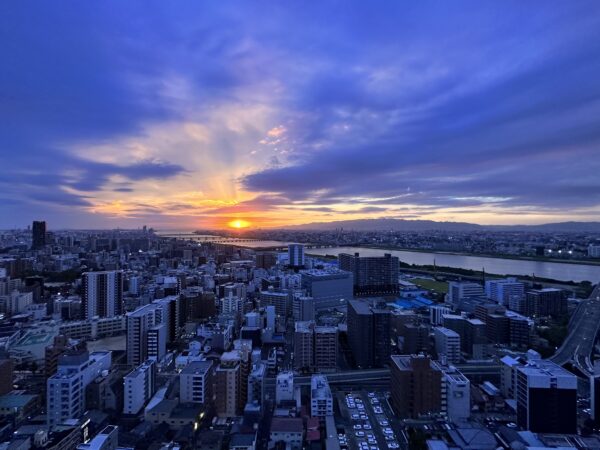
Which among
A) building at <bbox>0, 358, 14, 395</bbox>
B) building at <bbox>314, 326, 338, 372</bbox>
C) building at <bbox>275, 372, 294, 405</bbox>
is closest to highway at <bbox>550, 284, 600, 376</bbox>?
building at <bbox>314, 326, 338, 372</bbox>

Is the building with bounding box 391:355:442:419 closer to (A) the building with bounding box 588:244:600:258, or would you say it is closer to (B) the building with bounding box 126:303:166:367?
(B) the building with bounding box 126:303:166:367

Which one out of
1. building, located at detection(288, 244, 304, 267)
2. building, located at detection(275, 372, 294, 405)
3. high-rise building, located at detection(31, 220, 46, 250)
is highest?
high-rise building, located at detection(31, 220, 46, 250)

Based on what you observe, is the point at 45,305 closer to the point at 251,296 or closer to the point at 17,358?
the point at 17,358

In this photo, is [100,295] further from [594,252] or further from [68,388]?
[594,252]

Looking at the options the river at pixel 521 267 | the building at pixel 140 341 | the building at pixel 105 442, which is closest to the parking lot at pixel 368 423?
the building at pixel 105 442

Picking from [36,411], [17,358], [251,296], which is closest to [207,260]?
[251,296]

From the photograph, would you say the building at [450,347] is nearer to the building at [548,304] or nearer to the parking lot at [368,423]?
the parking lot at [368,423]
